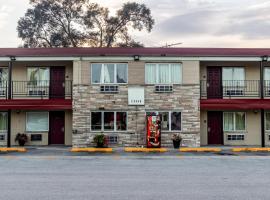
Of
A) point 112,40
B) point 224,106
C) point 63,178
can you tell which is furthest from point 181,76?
point 112,40

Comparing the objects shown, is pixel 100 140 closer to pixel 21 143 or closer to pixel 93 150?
pixel 93 150

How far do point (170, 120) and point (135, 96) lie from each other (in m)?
2.58

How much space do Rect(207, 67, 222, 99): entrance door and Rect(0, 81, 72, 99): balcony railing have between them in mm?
8940

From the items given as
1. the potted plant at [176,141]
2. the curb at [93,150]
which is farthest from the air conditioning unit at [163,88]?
the curb at [93,150]

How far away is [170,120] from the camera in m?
24.4

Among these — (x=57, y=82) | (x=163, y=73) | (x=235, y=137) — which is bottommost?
(x=235, y=137)

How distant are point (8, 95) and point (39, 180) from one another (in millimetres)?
14210

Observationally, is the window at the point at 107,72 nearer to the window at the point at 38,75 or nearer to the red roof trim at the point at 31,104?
the red roof trim at the point at 31,104

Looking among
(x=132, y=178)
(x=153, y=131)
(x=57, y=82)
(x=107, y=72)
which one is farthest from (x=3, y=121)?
(x=132, y=178)

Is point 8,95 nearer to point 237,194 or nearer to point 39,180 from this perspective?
point 39,180

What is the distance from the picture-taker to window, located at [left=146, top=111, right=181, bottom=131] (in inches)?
958

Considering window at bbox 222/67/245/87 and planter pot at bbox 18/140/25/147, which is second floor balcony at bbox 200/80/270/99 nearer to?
window at bbox 222/67/245/87

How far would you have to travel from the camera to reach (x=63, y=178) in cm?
1188

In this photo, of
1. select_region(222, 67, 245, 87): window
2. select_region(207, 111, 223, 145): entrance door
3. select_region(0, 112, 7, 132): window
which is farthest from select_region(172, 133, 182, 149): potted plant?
select_region(0, 112, 7, 132): window
